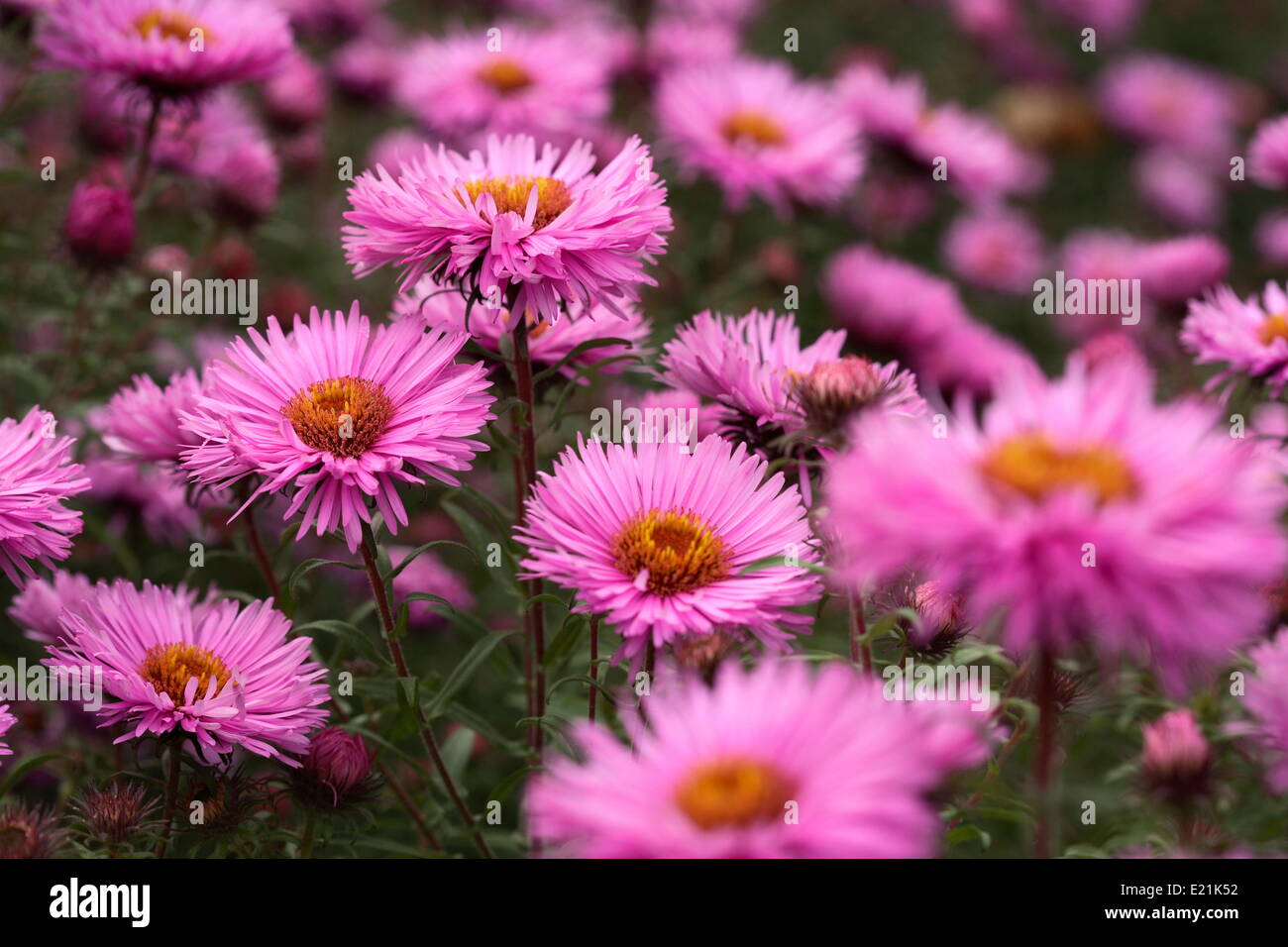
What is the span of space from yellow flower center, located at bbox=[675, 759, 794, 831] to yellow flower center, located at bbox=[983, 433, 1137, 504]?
0.34 meters

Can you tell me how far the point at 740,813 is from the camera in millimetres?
998

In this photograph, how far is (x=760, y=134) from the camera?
10.1 feet

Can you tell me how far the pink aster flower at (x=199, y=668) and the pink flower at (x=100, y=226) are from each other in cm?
91

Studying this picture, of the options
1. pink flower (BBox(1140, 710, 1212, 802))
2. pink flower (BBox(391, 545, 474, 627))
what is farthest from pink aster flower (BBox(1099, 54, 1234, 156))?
pink flower (BBox(1140, 710, 1212, 802))

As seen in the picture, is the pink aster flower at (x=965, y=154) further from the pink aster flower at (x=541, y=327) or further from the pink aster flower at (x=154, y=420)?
the pink aster flower at (x=154, y=420)

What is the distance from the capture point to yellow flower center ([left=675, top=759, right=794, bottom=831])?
3.27 feet

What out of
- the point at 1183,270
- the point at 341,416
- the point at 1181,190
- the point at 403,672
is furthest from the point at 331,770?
the point at 1181,190

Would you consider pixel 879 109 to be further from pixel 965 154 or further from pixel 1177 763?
pixel 1177 763

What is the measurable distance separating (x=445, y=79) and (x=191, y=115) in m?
0.93

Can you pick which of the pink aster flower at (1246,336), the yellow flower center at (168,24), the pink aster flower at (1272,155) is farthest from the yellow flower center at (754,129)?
the pink aster flower at (1246,336)

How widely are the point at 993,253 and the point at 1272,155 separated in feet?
5.77

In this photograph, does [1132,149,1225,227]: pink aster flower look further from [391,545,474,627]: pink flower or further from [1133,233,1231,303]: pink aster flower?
[391,545,474,627]: pink flower

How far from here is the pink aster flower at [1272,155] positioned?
2480 mm
